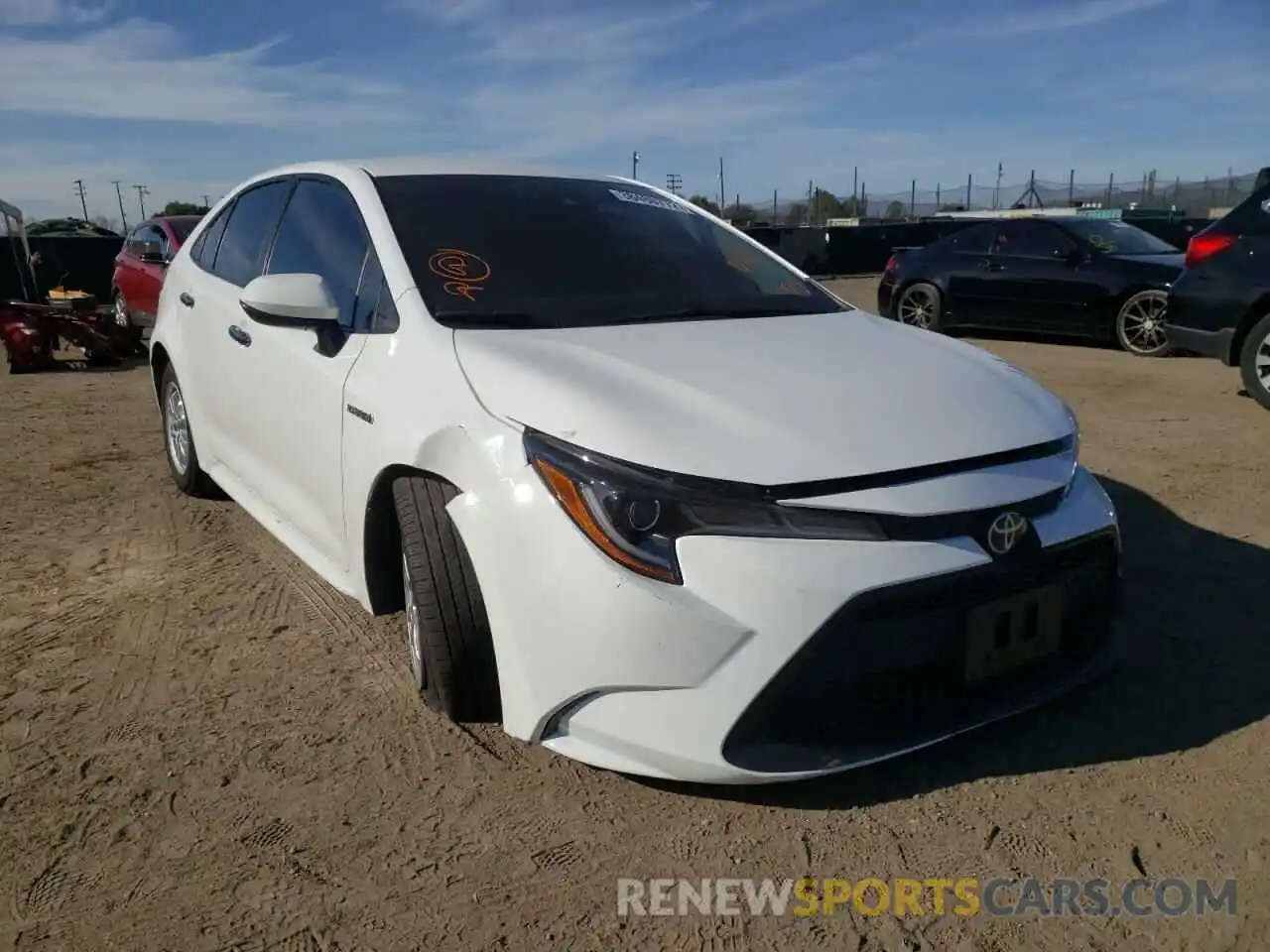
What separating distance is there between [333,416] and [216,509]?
202cm

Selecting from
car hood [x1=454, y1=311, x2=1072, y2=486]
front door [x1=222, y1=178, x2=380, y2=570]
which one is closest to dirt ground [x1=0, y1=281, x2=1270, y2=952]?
front door [x1=222, y1=178, x2=380, y2=570]

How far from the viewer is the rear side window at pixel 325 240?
304 centimetres

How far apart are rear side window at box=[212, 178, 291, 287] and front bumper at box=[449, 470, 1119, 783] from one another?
2031mm

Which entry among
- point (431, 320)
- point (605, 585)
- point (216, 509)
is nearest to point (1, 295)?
point (216, 509)

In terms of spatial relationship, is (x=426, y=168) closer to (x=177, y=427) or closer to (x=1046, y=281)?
(x=177, y=427)

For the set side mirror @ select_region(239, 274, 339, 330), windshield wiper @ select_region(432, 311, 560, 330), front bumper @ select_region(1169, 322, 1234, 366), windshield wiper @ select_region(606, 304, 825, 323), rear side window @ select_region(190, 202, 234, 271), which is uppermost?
rear side window @ select_region(190, 202, 234, 271)

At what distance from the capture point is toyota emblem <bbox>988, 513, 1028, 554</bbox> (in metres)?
→ 2.16

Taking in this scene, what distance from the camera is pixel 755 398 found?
231cm

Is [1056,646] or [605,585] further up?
[605,585]

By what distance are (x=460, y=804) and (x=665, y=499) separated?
0.89 m

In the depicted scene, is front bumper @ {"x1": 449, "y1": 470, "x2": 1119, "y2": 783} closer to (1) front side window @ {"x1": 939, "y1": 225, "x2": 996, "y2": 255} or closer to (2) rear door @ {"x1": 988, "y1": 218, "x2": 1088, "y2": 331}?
(2) rear door @ {"x1": 988, "y1": 218, "x2": 1088, "y2": 331}

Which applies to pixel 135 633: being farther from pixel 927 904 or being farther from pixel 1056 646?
pixel 1056 646

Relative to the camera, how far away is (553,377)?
2.34 metres

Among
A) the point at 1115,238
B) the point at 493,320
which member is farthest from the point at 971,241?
the point at 493,320
